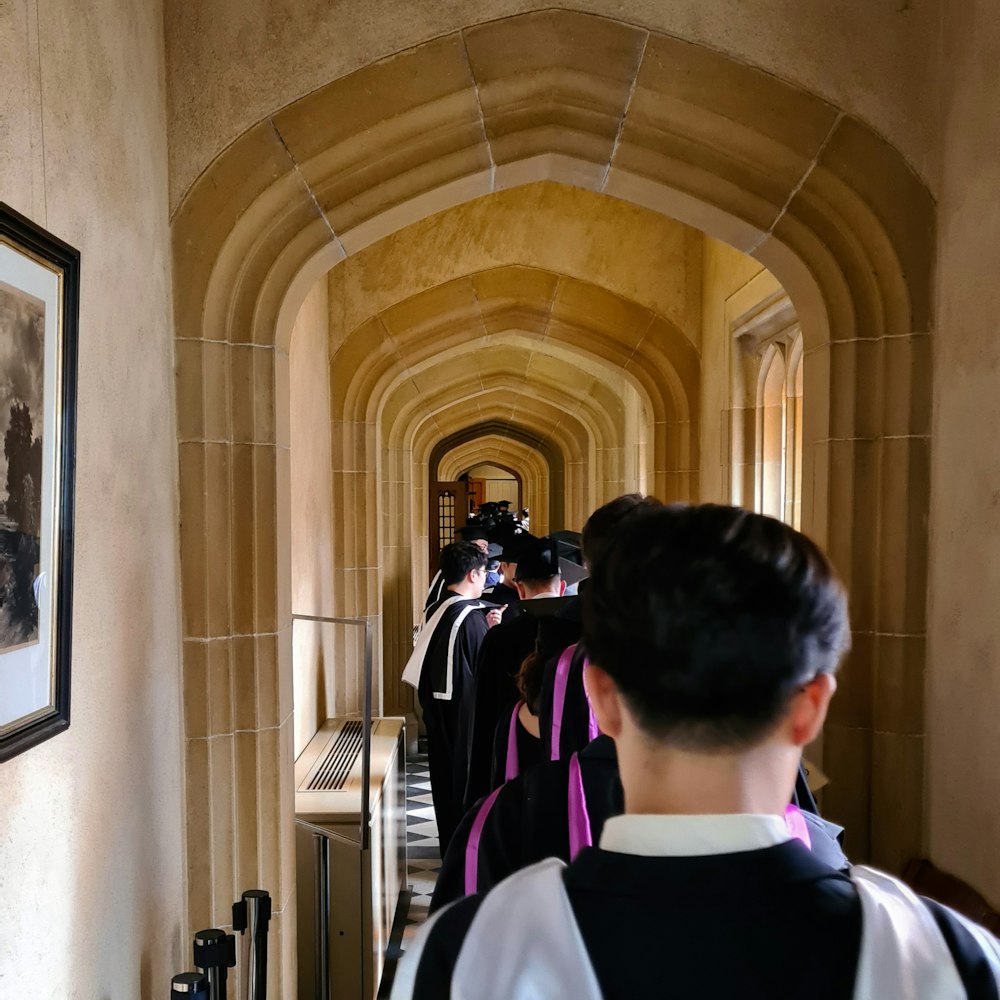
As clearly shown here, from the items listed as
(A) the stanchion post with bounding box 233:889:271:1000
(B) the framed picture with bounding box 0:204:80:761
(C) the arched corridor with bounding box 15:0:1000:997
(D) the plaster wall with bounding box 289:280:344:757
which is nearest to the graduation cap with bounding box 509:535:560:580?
(C) the arched corridor with bounding box 15:0:1000:997

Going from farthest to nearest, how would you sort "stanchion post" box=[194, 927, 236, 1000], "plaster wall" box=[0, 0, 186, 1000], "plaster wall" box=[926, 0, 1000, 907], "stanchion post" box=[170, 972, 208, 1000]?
1. "plaster wall" box=[926, 0, 1000, 907]
2. "stanchion post" box=[194, 927, 236, 1000]
3. "stanchion post" box=[170, 972, 208, 1000]
4. "plaster wall" box=[0, 0, 186, 1000]

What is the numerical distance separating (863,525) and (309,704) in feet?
9.83

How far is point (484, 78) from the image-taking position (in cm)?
266

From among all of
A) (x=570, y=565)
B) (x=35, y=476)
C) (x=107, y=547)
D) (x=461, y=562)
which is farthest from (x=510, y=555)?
(x=35, y=476)

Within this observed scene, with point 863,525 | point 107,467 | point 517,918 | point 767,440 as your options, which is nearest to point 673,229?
point 767,440

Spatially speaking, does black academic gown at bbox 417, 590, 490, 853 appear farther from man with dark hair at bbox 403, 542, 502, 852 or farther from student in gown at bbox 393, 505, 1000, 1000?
student in gown at bbox 393, 505, 1000, 1000

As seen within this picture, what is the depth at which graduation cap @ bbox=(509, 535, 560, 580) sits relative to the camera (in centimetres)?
344

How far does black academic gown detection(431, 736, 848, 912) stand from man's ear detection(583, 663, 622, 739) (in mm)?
595

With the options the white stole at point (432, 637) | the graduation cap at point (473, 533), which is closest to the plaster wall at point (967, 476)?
the white stole at point (432, 637)

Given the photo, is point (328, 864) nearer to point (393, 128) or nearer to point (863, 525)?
point (863, 525)

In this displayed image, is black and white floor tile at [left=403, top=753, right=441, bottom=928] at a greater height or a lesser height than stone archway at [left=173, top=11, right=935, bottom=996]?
lesser

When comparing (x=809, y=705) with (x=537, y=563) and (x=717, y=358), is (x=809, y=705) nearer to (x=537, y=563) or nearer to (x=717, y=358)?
(x=537, y=563)

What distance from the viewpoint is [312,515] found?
5.14 metres

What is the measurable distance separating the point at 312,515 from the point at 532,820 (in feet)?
12.9
